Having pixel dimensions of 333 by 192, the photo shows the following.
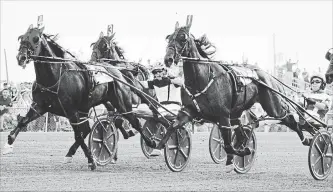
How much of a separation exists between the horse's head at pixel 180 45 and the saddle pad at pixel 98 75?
1.92 m

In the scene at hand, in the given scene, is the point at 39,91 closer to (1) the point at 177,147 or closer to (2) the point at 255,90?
(1) the point at 177,147

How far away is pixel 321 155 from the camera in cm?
1247

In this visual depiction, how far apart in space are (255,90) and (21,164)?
14.7 ft

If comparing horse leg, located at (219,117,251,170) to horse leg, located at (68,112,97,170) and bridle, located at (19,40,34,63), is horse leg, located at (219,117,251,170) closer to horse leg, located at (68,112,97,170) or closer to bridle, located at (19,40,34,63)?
horse leg, located at (68,112,97,170)

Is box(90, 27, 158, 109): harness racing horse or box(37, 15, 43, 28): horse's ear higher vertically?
box(37, 15, 43, 28): horse's ear

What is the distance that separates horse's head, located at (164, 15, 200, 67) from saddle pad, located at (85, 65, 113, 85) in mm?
1917

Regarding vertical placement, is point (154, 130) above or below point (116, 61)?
below

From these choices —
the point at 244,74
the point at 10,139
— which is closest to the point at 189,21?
the point at 244,74

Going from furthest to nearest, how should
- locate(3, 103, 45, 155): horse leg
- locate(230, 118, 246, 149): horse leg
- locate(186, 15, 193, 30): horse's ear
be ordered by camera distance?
locate(3, 103, 45, 155): horse leg
locate(230, 118, 246, 149): horse leg
locate(186, 15, 193, 30): horse's ear

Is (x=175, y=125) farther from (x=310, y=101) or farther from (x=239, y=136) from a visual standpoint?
(x=310, y=101)

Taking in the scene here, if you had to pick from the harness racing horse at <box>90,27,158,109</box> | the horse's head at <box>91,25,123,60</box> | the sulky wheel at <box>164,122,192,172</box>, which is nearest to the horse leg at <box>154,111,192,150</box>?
the sulky wheel at <box>164,122,192,172</box>

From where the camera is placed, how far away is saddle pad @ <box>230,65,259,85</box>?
12961mm

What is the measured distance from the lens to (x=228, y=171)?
13.0 meters

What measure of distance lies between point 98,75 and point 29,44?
5.16ft
